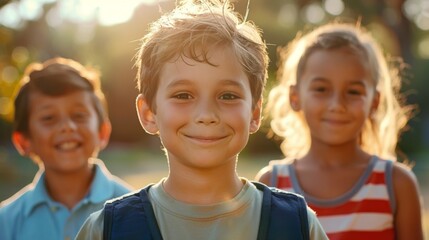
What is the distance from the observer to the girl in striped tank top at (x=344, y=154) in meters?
4.11

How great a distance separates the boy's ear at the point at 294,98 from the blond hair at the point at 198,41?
139 centimetres

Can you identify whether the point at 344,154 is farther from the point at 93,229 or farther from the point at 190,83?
the point at 93,229

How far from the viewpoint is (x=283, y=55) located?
5.04 meters

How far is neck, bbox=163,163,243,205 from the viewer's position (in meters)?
2.92

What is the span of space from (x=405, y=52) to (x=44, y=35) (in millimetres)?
10153

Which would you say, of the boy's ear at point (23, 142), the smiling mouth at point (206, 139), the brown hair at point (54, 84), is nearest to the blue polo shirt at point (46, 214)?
the boy's ear at point (23, 142)

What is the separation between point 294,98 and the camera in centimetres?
458

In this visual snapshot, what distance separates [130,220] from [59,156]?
1.70 meters

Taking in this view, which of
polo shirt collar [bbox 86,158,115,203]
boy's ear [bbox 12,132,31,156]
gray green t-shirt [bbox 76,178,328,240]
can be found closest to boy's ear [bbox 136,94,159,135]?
gray green t-shirt [bbox 76,178,328,240]

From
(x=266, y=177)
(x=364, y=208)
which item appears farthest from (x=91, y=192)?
(x=364, y=208)

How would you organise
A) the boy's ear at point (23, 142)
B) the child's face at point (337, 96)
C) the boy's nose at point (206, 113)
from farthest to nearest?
the boy's ear at point (23, 142)
the child's face at point (337, 96)
the boy's nose at point (206, 113)

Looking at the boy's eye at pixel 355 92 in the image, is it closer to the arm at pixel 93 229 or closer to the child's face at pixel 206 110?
the child's face at pixel 206 110

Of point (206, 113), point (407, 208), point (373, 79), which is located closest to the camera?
point (206, 113)

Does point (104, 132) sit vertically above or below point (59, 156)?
above
